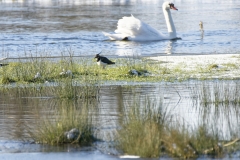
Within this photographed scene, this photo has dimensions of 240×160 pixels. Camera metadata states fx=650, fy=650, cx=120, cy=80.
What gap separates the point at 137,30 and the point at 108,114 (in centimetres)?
1828

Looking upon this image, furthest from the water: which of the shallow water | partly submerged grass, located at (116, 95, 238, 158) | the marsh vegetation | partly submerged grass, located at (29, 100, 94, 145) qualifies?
partly submerged grass, located at (116, 95, 238, 158)

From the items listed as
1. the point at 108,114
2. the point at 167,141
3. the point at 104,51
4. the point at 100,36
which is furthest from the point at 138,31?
the point at 167,141

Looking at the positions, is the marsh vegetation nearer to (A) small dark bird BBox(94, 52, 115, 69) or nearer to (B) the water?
(A) small dark bird BBox(94, 52, 115, 69)

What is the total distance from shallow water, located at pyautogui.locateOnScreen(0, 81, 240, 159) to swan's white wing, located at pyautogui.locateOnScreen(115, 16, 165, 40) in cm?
1399

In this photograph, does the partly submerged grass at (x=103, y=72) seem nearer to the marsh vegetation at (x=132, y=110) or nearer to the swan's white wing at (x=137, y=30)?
the marsh vegetation at (x=132, y=110)

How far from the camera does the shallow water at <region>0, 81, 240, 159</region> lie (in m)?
9.03

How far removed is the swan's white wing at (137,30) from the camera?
28.5 m

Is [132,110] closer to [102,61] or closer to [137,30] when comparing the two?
[102,61]

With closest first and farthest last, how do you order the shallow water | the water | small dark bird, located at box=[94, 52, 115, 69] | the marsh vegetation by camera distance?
the marsh vegetation → the shallow water → small dark bird, located at box=[94, 52, 115, 69] → the water

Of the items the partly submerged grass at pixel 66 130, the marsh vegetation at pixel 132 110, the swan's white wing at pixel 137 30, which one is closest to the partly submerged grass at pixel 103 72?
the marsh vegetation at pixel 132 110

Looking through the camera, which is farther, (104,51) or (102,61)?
(104,51)

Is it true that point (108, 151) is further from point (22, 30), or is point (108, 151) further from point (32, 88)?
point (22, 30)

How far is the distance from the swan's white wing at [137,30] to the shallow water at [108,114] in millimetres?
13990

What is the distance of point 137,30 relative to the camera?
29172 mm
